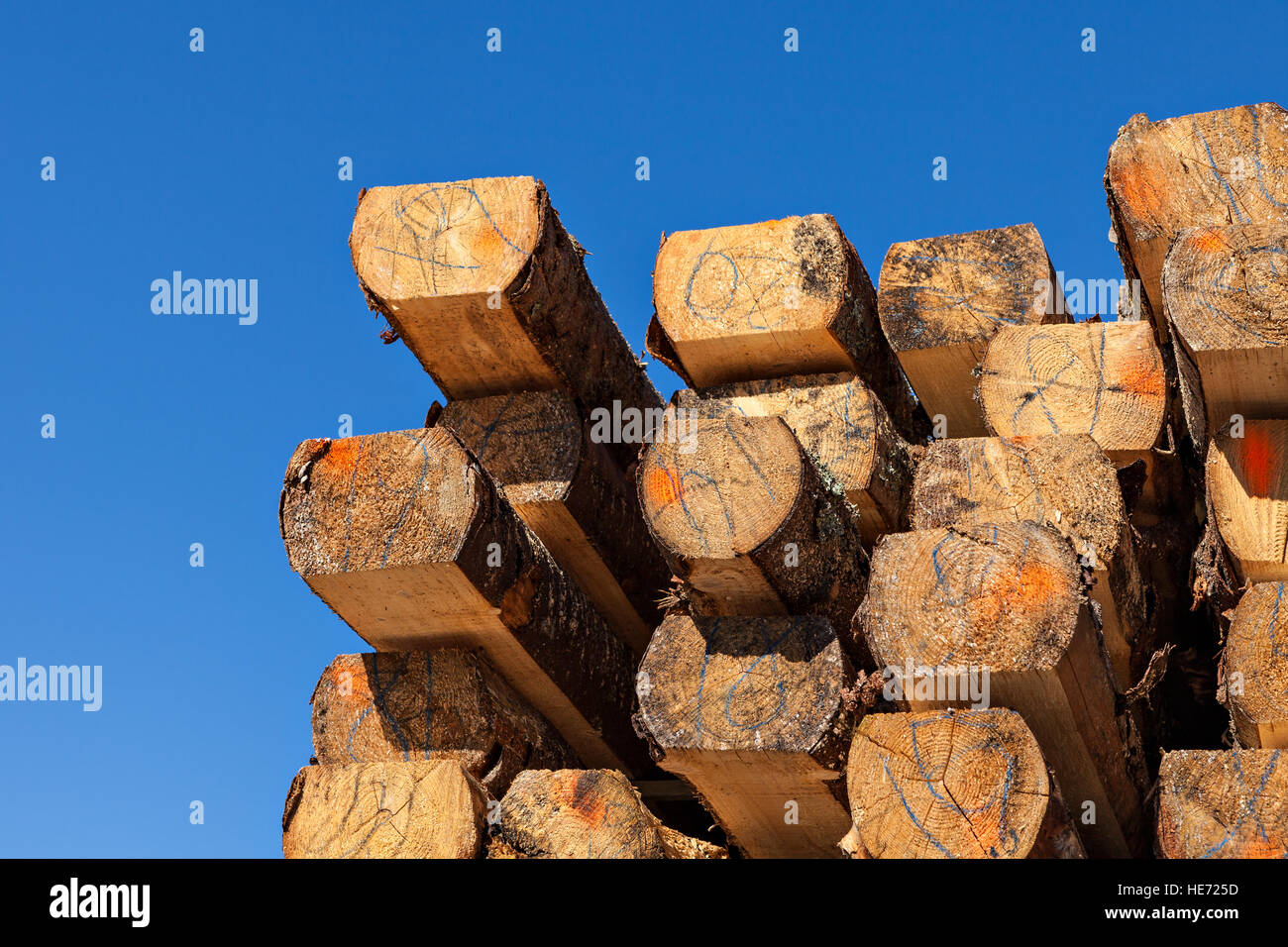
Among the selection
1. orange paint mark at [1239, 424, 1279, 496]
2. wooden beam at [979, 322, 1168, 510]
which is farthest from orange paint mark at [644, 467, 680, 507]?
orange paint mark at [1239, 424, 1279, 496]

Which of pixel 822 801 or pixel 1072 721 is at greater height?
pixel 1072 721

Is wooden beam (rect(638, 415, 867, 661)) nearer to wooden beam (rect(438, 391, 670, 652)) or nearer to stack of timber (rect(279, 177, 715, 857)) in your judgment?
stack of timber (rect(279, 177, 715, 857))

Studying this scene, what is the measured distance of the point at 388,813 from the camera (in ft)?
13.5

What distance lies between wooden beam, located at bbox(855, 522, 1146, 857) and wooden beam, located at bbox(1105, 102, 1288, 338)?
4.52 feet

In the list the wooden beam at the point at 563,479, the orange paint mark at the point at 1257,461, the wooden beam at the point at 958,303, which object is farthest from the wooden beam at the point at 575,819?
the orange paint mark at the point at 1257,461

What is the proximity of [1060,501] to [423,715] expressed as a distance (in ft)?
6.06

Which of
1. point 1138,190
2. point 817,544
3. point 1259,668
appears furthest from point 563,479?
point 1259,668
